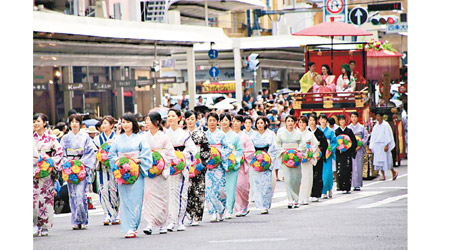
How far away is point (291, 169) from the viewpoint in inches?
646

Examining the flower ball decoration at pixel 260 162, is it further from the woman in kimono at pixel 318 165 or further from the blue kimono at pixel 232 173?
the woman in kimono at pixel 318 165

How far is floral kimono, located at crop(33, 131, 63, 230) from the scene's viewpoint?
1323cm

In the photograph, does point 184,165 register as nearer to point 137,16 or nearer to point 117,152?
point 117,152

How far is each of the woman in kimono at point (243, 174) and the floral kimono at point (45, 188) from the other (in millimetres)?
3368

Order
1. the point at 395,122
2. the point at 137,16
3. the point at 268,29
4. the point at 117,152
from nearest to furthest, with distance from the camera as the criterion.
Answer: the point at 117,152 → the point at 395,122 → the point at 137,16 → the point at 268,29

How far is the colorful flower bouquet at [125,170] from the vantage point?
1234 centimetres

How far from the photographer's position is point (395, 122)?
85.0 feet

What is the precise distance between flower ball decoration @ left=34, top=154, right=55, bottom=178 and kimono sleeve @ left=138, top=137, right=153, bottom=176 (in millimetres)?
1508

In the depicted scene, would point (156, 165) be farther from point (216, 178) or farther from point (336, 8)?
point (336, 8)

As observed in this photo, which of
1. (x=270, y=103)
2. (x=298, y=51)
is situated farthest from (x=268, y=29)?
(x=270, y=103)

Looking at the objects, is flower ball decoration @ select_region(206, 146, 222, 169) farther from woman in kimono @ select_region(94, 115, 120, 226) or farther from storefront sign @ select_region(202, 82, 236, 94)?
storefront sign @ select_region(202, 82, 236, 94)

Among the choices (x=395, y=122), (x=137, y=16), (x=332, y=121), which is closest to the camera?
(x=332, y=121)

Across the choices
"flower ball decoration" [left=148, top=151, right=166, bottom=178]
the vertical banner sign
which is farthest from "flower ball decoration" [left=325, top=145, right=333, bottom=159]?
the vertical banner sign
